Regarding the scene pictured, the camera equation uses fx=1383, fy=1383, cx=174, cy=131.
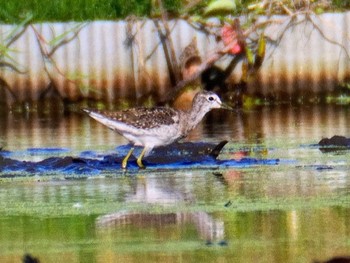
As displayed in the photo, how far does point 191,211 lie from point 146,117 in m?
3.96

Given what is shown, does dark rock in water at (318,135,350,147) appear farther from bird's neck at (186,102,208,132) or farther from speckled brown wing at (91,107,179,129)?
speckled brown wing at (91,107,179,129)

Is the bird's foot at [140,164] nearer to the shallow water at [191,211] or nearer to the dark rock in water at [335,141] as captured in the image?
the shallow water at [191,211]

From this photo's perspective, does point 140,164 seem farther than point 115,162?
No

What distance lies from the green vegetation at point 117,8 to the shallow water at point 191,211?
7.01 meters

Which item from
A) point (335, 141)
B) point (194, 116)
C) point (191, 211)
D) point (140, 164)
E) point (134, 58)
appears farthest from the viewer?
point (134, 58)

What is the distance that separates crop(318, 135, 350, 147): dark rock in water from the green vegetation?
25.1 ft

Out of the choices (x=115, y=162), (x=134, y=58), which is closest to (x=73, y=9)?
(x=134, y=58)

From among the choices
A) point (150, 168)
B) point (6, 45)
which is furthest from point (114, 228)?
point (6, 45)

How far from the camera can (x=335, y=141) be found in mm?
14828

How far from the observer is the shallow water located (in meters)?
8.35

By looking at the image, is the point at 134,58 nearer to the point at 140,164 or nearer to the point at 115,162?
the point at 115,162

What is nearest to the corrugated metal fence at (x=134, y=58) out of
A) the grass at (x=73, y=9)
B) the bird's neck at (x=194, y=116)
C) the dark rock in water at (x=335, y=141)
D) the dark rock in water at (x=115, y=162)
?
the grass at (x=73, y=9)

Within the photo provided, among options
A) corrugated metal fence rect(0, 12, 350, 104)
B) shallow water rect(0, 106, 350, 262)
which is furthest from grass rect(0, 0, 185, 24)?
shallow water rect(0, 106, 350, 262)

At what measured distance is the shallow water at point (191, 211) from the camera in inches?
329
